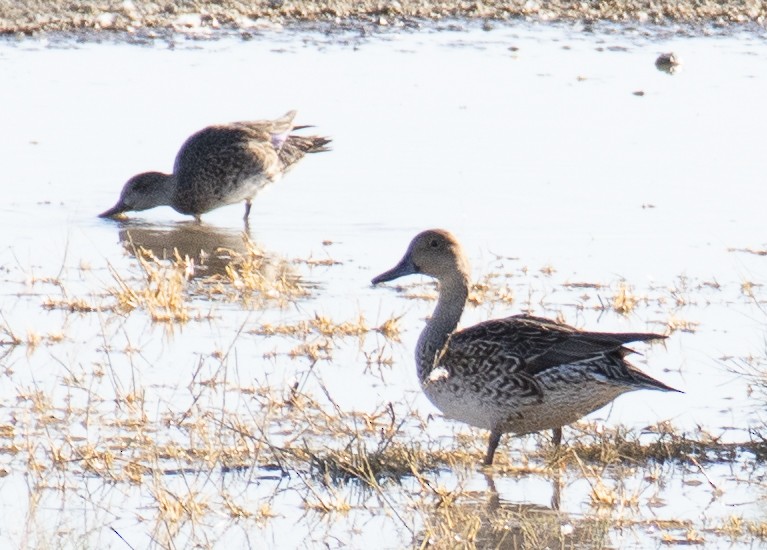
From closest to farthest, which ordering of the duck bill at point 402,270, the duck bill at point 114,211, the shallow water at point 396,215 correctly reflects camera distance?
the shallow water at point 396,215, the duck bill at point 402,270, the duck bill at point 114,211

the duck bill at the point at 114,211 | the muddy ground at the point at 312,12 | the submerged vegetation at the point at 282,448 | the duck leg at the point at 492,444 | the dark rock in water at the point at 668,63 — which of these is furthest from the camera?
the muddy ground at the point at 312,12

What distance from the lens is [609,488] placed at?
246 inches

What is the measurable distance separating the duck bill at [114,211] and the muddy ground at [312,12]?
21.3ft

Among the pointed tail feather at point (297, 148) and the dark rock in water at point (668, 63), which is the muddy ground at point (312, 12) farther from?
the pointed tail feather at point (297, 148)

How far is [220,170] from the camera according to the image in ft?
41.0

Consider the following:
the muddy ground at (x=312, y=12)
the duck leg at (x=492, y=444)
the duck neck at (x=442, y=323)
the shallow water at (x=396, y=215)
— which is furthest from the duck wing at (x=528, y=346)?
the muddy ground at (x=312, y=12)

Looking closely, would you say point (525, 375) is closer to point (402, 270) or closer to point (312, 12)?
point (402, 270)

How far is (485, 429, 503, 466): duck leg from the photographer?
662cm

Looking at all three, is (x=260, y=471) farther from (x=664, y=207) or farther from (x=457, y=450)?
(x=664, y=207)

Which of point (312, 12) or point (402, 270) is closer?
point (402, 270)

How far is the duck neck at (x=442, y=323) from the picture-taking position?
23.6ft

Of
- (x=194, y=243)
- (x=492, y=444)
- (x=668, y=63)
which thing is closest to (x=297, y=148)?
(x=194, y=243)

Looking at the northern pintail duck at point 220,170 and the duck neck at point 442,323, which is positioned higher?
the duck neck at point 442,323

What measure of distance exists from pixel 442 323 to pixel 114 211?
17.1ft
